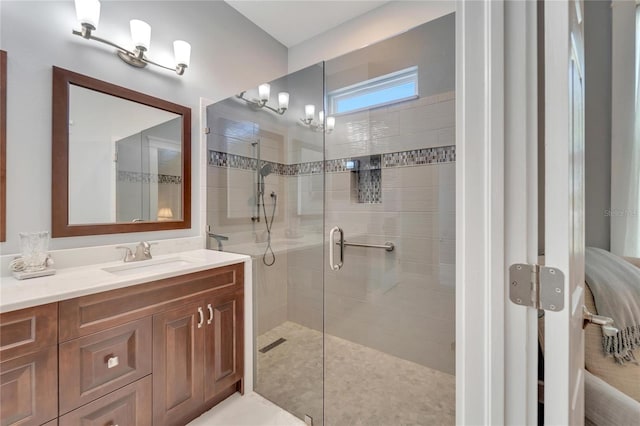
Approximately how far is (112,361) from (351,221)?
164cm

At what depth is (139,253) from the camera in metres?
1.66

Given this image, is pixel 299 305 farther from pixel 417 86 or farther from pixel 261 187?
pixel 417 86

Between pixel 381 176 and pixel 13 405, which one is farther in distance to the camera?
pixel 381 176

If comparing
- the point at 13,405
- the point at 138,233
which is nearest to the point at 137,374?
the point at 13,405

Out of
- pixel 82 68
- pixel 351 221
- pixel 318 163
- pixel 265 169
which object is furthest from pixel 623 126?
pixel 82 68

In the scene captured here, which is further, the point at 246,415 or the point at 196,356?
the point at 246,415

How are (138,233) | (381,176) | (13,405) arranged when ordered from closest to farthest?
(13,405) → (138,233) → (381,176)

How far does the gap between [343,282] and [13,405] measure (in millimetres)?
1797

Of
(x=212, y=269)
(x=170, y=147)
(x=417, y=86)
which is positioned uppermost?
(x=417, y=86)

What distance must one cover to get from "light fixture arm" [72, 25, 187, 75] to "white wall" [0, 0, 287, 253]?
0.04 m

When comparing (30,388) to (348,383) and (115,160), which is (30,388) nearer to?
(115,160)

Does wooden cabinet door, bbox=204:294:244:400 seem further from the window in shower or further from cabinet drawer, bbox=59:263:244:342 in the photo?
the window in shower

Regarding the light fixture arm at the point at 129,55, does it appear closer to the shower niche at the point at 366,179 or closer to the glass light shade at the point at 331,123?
the glass light shade at the point at 331,123

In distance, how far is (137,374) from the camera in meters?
1.25
